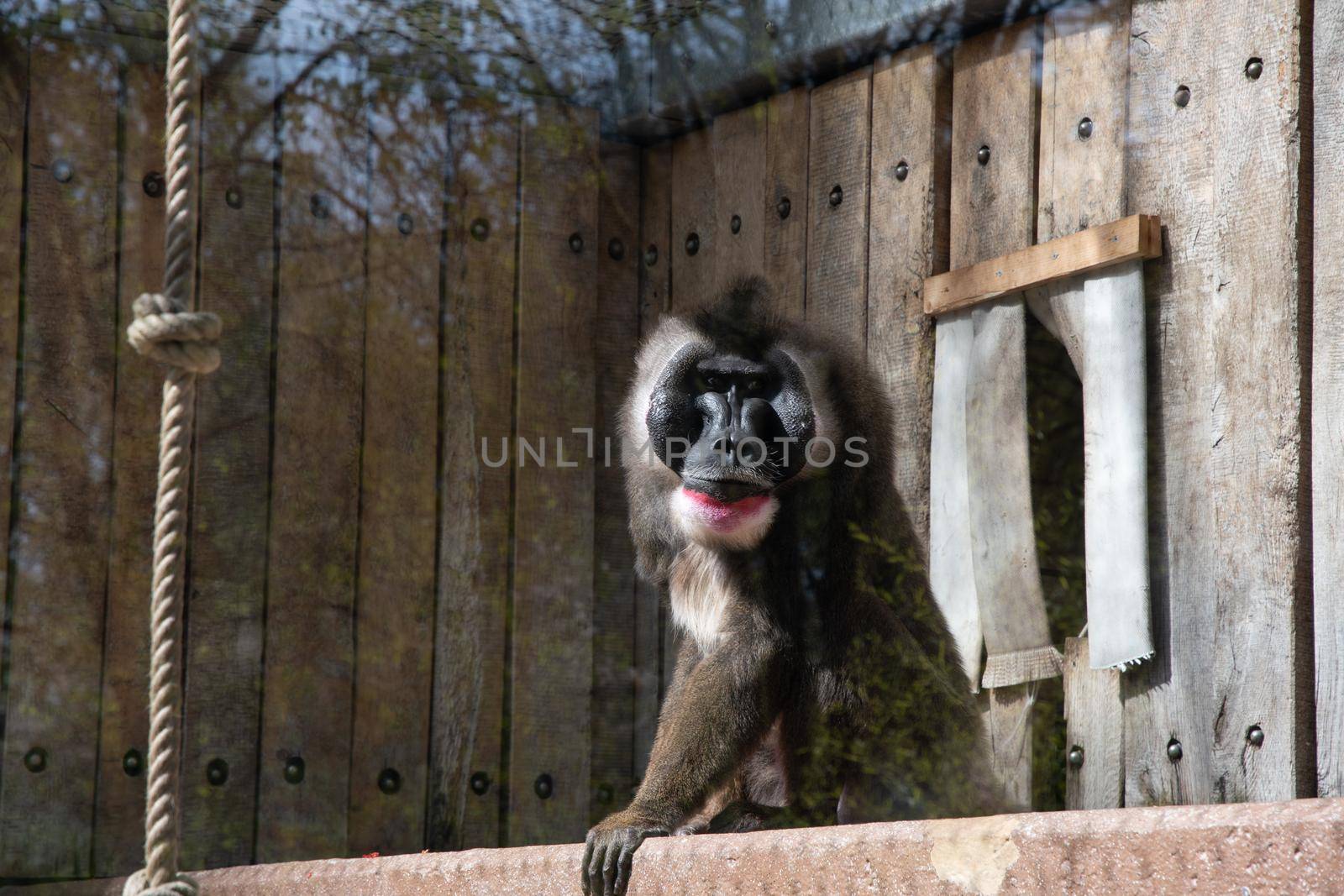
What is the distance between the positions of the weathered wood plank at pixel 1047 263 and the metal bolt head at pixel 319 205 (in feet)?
4.03

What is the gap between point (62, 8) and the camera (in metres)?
3.12

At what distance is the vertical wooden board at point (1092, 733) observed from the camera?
104 inches

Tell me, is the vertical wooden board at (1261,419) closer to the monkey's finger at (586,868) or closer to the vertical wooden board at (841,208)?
the vertical wooden board at (841,208)

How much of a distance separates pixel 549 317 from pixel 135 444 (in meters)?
0.95

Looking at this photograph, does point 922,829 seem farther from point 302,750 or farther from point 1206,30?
point 302,750

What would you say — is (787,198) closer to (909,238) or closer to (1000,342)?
(909,238)

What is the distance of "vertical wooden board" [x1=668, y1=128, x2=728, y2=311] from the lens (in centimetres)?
346

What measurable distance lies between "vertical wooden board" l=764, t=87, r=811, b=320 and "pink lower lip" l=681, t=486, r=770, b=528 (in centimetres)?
80

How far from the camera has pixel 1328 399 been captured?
2.36 m

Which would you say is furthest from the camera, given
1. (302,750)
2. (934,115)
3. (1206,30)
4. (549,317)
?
(549,317)

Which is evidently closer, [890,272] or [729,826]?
[729,826]

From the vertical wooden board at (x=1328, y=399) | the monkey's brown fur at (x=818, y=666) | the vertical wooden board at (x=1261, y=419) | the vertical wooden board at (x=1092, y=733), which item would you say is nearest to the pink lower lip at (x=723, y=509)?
the monkey's brown fur at (x=818, y=666)

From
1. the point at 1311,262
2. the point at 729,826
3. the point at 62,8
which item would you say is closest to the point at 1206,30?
the point at 1311,262

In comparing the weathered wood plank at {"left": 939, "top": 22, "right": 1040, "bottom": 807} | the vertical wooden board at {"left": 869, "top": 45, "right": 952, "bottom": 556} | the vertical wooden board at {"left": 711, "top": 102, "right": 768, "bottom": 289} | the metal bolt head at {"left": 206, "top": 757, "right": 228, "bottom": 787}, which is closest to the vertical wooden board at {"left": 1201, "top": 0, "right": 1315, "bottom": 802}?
the weathered wood plank at {"left": 939, "top": 22, "right": 1040, "bottom": 807}
